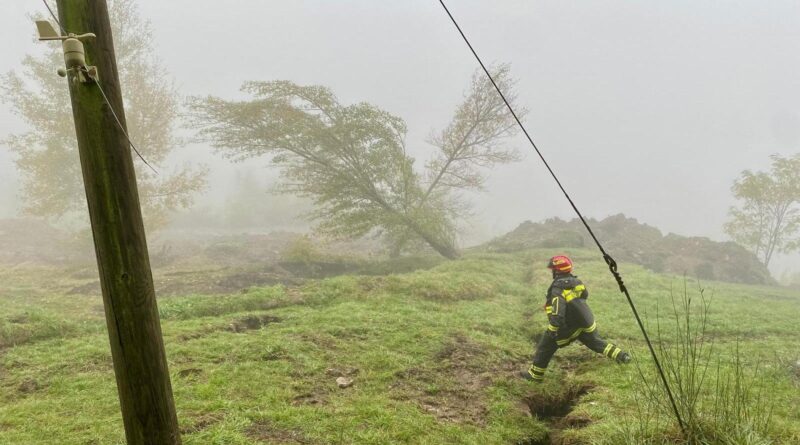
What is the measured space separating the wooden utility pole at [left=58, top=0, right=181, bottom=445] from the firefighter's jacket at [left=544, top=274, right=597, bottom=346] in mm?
6494

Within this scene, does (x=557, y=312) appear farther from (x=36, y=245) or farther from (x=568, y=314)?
(x=36, y=245)

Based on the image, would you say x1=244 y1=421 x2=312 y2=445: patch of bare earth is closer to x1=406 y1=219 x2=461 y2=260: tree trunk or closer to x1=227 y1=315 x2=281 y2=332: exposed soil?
x1=227 y1=315 x2=281 y2=332: exposed soil

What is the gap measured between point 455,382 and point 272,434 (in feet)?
11.7

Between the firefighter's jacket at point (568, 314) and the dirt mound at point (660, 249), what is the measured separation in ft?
73.8

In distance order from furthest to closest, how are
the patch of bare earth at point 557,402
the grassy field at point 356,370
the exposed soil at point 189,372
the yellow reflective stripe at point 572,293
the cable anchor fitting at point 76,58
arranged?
the yellow reflective stripe at point 572,293 → the exposed soil at point 189,372 → the patch of bare earth at point 557,402 → the grassy field at point 356,370 → the cable anchor fitting at point 76,58

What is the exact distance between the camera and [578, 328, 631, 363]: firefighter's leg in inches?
302

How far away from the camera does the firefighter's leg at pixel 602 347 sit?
7676mm

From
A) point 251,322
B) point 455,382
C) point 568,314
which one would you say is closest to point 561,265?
point 568,314

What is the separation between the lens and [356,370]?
777 cm

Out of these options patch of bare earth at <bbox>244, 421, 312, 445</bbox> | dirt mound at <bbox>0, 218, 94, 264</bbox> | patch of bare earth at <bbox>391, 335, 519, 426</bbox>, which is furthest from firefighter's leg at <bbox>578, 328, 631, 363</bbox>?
dirt mound at <bbox>0, 218, 94, 264</bbox>

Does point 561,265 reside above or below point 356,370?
above

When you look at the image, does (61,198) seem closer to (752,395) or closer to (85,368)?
(85,368)

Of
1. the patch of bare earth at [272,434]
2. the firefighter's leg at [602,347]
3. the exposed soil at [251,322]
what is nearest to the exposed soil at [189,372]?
the patch of bare earth at [272,434]

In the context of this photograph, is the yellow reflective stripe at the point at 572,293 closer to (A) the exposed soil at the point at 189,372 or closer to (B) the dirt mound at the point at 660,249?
(A) the exposed soil at the point at 189,372
